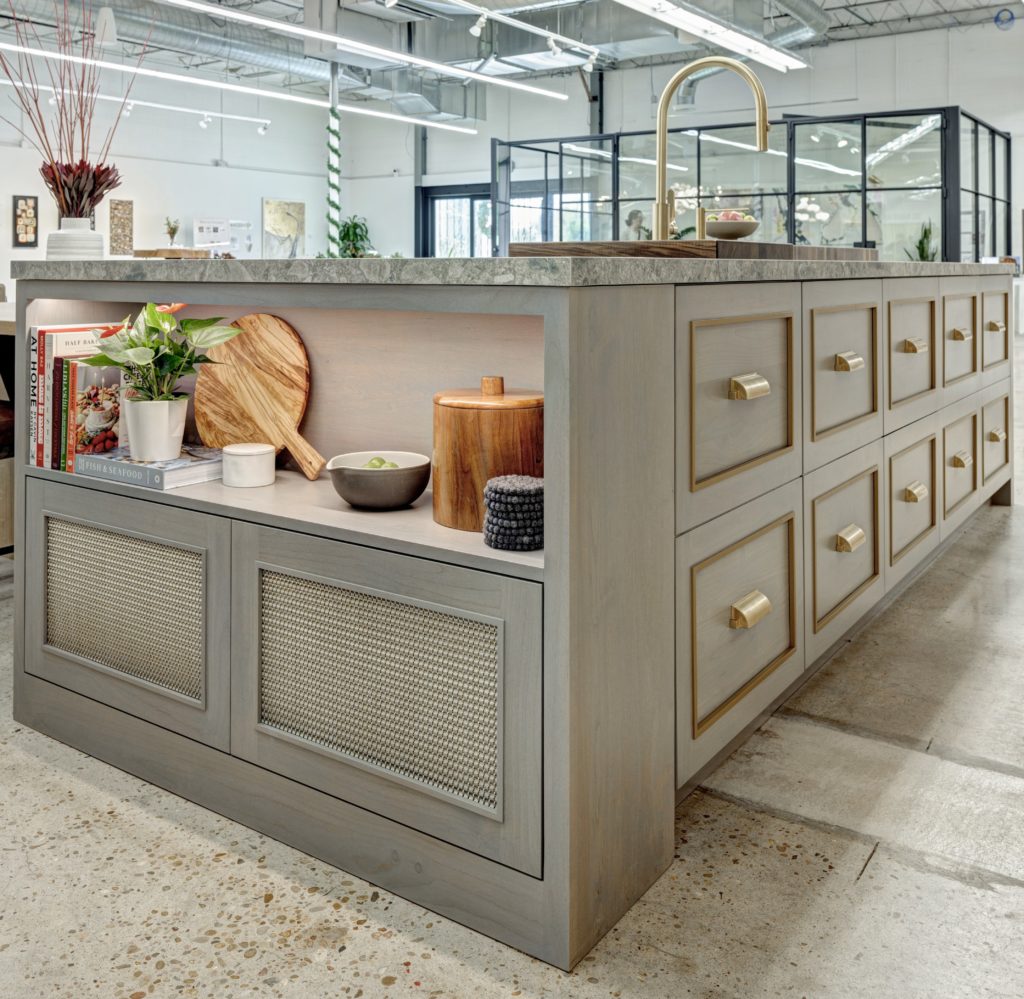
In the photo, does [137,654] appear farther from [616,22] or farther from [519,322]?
[616,22]

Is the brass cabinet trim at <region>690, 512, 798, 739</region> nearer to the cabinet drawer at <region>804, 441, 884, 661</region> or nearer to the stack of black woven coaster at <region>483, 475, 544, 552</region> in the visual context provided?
the cabinet drawer at <region>804, 441, 884, 661</region>

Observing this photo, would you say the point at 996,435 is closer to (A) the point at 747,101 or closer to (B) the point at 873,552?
(B) the point at 873,552

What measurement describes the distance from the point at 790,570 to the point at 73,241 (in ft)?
5.87

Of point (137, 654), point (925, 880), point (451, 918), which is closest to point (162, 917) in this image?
point (451, 918)

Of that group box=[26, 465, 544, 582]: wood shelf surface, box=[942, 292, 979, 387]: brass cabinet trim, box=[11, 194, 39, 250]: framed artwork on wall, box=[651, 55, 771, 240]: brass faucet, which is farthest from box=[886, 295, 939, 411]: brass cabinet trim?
box=[11, 194, 39, 250]: framed artwork on wall

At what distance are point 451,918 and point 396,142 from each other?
15.9m

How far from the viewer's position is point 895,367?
2.59 metres

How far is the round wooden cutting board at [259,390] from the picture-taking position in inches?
78.4

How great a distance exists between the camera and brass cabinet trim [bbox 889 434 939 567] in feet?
8.43

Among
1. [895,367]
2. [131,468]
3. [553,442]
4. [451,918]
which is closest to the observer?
[553,442]

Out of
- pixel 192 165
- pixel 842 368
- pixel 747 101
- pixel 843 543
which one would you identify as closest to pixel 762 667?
pixel 843 543

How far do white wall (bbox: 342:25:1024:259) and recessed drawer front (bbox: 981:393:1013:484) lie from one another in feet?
26.9

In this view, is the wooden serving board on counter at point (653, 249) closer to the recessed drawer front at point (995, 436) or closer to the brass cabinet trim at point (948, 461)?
the brass cabinet trim at point (948, 461)

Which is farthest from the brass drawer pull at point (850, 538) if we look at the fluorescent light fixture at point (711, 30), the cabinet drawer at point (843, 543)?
the fluorescent light fixture at point (711, 30)
